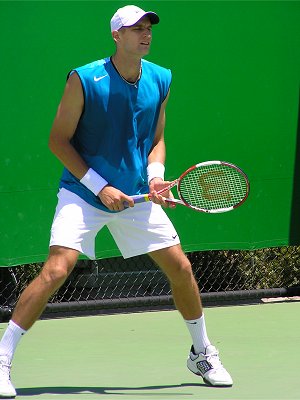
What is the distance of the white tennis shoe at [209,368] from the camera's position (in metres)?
4.20

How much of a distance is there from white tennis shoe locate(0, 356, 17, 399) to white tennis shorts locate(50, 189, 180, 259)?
0.48 meters

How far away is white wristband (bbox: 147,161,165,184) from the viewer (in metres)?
4.27

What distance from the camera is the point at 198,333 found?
4.32 m

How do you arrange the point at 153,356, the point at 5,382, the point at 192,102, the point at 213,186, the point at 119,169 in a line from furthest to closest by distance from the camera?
the point at 192,102
the point at 153,356
the point at 213,186
the point at 119,169
the point at 5,382

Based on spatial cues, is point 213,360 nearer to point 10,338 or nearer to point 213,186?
point 213,186

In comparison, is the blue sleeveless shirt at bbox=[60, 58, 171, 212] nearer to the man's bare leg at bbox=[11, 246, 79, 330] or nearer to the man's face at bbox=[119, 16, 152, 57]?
the man's face at bbox=[119, 16, 152, 57]

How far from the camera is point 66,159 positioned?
4.09 meters

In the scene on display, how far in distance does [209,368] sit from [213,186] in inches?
29.2

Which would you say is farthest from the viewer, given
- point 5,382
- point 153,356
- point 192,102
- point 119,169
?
point 192,102

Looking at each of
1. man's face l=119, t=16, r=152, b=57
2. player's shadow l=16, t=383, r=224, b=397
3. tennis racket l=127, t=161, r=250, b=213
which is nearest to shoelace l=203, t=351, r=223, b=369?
player's shadow l=16, t=383, r=224, b=397

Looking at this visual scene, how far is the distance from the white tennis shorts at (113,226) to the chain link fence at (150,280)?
1976 mm

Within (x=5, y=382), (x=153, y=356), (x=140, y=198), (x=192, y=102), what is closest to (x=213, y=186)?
(x=140, y=198)

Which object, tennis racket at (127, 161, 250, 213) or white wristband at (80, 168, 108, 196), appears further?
tennis racket at (127, 161, 250, 213)

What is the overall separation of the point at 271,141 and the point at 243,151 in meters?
0.20
